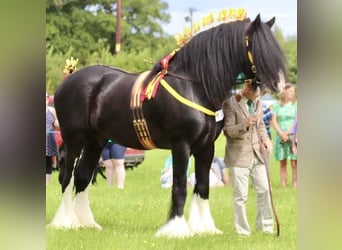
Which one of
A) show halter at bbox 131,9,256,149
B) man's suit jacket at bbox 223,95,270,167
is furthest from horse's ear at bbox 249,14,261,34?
man's suit jacket at bbox 223,95,270,167

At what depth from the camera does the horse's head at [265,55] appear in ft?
13.3

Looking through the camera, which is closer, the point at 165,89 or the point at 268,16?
the point at 165,89

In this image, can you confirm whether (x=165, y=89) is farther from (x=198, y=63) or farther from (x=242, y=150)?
(x=242, y=150)

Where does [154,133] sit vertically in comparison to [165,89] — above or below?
below

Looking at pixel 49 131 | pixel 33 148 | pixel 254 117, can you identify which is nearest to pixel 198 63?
pixel 254 117

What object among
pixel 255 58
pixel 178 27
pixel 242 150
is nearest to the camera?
pixel 255 58

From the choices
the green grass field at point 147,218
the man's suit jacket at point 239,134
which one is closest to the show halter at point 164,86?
the man's suit jacket at point 239,134

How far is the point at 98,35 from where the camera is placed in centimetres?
545

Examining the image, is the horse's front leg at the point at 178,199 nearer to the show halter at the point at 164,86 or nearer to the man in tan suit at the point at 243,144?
the show halter at the point at 164,86

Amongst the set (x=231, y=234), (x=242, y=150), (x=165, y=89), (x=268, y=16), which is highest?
(x=268, y=16)

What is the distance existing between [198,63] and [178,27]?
4.08ft

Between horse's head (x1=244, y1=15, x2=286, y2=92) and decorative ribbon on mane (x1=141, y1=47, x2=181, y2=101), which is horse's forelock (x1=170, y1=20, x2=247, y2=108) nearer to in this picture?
horse's head (x1=244, y1=15, x2=286, y2=92)

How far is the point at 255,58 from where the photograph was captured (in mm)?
4094

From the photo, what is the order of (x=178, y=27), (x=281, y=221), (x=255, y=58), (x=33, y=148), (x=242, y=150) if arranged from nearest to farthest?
(x=33, y=148), (x=255, y=58), (x=242, y=150), (x=281, y=221), (x=178, y=27)
